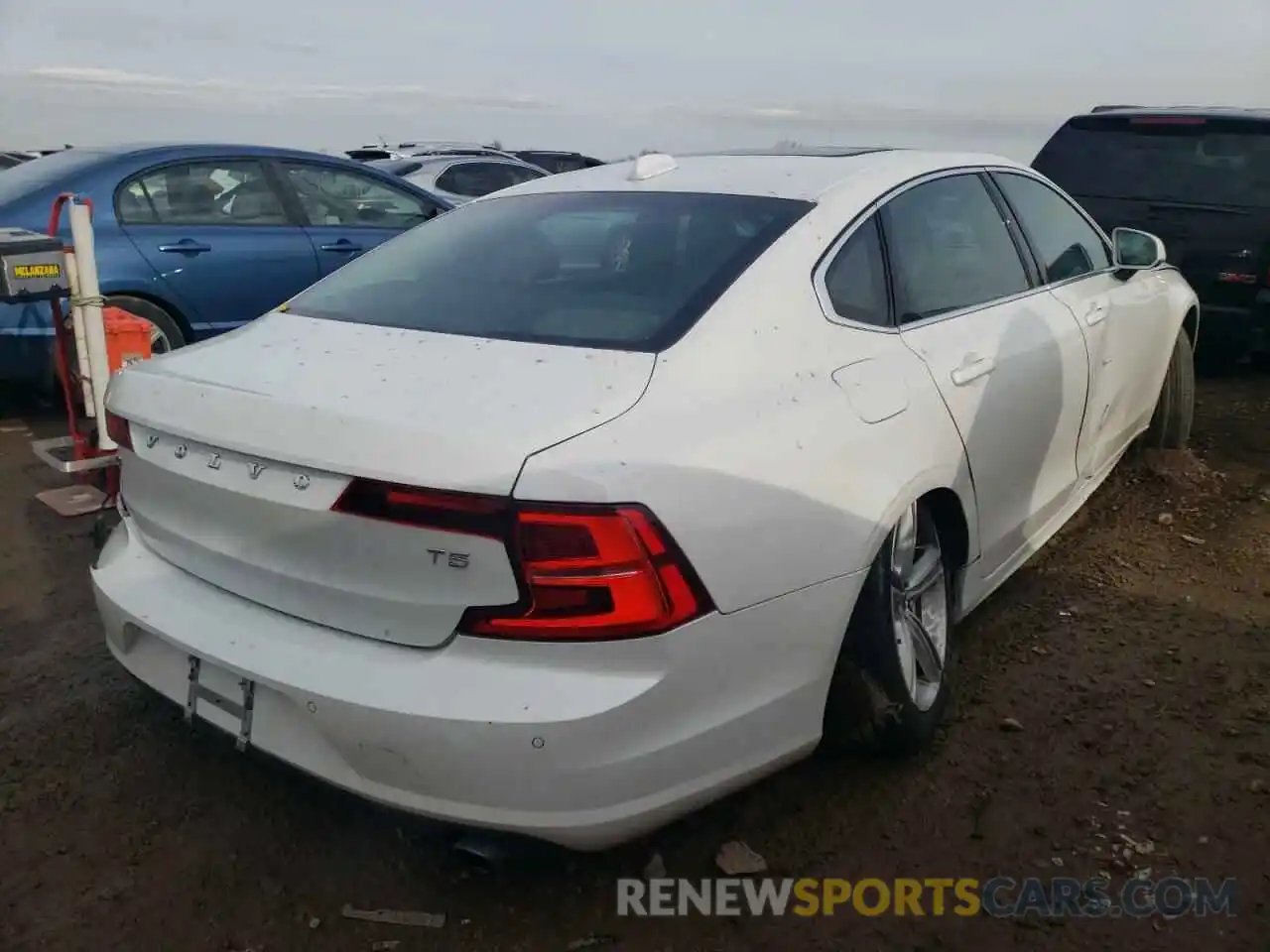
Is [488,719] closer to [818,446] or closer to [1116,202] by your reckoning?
[818,446]

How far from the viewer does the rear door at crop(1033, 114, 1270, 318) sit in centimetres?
615

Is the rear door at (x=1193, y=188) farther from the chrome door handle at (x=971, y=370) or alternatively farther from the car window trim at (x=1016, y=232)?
the chrome door handle at (x=971, y=370)

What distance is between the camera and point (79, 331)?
4.02m

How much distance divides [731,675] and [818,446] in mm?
511

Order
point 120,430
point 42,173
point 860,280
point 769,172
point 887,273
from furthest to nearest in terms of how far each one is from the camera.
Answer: point 42,173 → point 769,172 → point 887,273 → point 860,280 → point 120,430

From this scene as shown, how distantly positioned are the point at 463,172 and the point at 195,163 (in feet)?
18.6

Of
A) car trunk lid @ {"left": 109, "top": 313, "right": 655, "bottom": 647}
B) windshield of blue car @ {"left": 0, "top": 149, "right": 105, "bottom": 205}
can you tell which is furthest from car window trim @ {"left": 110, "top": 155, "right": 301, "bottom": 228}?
car trunk lid @ {"left": 109, "top": 313, "right": 655, "bottom": 647}

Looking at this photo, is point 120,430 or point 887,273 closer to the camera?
point 120,430

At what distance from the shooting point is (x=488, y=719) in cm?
184

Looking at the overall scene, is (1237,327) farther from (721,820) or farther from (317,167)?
(317,167)

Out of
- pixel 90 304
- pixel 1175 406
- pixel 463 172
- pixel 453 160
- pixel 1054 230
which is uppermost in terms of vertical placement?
pixel 1054 230

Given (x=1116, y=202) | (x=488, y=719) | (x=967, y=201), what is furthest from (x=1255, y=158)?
(x=488, y=719)

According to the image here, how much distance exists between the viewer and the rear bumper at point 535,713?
1.85 meters

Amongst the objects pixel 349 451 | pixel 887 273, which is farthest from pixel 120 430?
pixel 887 273
